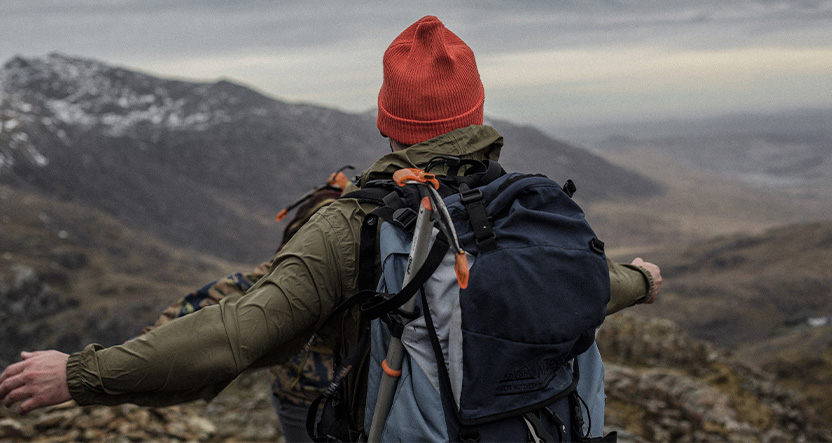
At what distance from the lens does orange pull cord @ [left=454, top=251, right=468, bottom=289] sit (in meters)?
2.20

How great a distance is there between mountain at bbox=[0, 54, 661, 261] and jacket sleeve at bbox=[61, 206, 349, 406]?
270ft

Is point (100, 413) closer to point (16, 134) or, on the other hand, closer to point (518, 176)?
point (518, 176)

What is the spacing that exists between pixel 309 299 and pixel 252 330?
0.26 meters

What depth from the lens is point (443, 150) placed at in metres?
2.89

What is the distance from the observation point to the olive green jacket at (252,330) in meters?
2.30

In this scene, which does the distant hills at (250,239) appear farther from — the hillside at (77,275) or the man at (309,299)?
the man at (309,299)

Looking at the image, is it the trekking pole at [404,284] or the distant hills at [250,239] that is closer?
the trekking pole at [404,284]

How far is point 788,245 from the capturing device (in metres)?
72.6

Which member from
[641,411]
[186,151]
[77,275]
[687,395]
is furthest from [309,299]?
[186,151]

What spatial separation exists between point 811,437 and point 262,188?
366 feet

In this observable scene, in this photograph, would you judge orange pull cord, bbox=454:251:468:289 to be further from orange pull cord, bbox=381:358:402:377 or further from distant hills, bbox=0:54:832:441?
distant hills, bbox=0:54:832:441

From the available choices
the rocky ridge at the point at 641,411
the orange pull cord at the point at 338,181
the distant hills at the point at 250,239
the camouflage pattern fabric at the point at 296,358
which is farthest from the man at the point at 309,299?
the distant hills at the point at 250,239

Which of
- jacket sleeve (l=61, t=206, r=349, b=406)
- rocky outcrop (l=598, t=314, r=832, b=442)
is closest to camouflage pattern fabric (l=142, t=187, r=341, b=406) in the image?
jacket sleeve (l=61, t=206, r=349, b=406)

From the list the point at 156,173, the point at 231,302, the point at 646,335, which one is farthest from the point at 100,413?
the point at 156,173
